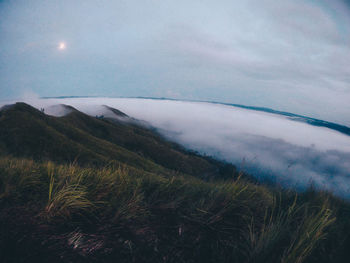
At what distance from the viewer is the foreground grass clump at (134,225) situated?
2160 millimetres

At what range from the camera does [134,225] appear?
2.61 metres

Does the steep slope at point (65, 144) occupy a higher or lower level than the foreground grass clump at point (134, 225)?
lower

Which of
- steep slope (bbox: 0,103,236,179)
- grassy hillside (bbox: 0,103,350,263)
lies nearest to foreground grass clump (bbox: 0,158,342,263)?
grassy hillside (bbox: 0,103,350,263)

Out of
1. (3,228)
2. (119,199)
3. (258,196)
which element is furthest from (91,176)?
(258,196)

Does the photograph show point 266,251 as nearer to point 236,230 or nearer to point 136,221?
point 236,230

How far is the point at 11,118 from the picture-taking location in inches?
3135

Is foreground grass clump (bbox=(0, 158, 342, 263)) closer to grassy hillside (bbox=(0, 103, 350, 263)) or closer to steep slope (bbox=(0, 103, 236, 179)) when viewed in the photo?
grassy hillside (bbox=(0, 103, 350, 263))

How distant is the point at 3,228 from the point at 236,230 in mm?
3024

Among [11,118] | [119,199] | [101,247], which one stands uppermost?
[119,199]

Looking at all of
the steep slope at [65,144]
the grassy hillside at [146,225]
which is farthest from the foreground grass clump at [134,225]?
the steep slope at [65,144]

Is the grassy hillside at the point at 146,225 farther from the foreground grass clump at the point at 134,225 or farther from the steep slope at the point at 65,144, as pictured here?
the steep slope at the point at 65,144

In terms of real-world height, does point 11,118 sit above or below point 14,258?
below

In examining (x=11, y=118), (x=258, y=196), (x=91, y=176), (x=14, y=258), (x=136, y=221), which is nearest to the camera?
(x=14, y=258)

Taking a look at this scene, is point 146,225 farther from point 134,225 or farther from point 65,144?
point 65,144
